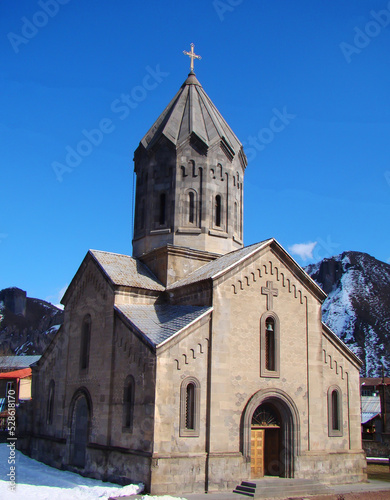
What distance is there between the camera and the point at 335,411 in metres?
20.0

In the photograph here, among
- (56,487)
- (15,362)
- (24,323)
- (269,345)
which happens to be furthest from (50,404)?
(24,323)

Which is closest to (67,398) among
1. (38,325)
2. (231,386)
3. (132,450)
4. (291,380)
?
(132,450)

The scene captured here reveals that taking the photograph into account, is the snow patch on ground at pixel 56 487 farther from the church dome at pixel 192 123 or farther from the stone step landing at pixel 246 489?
the church dome at pixel 192 123

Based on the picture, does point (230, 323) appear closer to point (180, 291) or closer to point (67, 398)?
point (180, 291)

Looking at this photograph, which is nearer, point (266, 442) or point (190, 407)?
point (190, 407)

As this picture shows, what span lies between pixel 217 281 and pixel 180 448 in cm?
537

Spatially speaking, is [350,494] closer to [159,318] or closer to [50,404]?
[159,318]

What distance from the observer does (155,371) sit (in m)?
15.8

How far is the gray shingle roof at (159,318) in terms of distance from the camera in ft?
54.9

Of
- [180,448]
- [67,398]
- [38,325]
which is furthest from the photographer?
[38,325]

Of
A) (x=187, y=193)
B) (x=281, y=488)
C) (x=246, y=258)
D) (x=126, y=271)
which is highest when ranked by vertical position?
(x=187, y=193)

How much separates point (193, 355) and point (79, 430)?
6.41 meters

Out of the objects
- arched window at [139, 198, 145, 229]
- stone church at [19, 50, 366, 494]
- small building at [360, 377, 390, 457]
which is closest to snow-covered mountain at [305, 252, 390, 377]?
small building at [360, 377, 390, 457]

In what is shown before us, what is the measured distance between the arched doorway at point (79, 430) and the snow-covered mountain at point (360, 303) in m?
74.7
